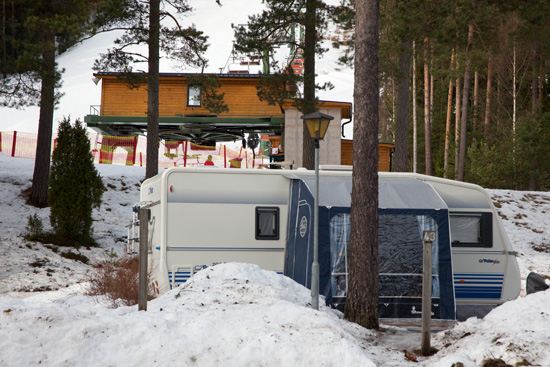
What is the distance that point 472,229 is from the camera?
38.8 feet

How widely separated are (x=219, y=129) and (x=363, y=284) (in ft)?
79.4

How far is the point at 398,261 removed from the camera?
36.6ft

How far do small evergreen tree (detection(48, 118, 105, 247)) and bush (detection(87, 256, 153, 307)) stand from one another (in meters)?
7.23

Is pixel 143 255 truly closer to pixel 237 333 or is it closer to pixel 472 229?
pixel 237 333

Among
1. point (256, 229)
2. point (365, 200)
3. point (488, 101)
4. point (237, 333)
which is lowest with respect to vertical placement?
point (237, 333)

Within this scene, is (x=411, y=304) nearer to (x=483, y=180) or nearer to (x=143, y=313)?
(x=143, y=313)

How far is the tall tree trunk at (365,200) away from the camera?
9.62 m

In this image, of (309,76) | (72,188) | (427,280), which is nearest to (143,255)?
(427,280)

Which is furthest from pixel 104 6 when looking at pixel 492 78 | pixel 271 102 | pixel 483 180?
pixel 492 78

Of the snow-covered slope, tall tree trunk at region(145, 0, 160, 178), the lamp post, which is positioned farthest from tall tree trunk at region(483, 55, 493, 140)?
the snow-covered slope

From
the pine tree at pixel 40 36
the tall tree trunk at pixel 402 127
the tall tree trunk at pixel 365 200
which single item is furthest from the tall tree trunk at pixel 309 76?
the tall tree trunk at pixel 365 200

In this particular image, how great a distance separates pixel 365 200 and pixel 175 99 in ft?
78.6

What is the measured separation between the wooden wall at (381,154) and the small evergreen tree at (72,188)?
398 inches

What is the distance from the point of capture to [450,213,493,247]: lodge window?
38.6 ft
